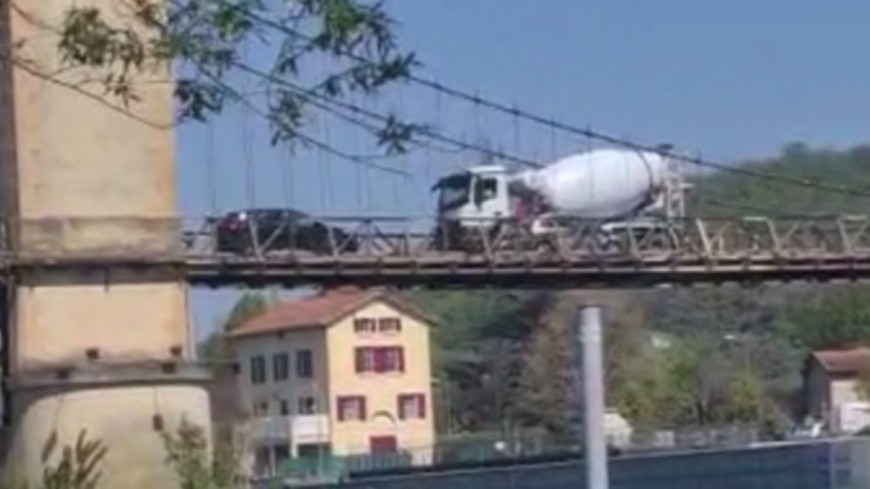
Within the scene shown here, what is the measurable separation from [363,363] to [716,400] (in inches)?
446

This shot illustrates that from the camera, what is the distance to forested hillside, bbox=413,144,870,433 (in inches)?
2849

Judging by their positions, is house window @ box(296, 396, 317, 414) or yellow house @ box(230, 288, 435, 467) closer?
yellow house @ box(230, 288, 435, 467)

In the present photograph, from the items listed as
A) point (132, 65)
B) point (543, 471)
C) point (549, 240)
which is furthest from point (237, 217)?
point (132, 65)

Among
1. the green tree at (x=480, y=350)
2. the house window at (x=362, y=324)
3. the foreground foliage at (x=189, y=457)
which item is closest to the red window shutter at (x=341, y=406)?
the house window at (x=362, y=324)

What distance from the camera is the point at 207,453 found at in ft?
79.7

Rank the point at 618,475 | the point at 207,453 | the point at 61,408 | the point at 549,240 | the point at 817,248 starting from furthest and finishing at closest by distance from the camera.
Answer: the point at 817,248 < the point at 549,240 < the point at 61,408 < the point at 207,453 < the point at 618,475

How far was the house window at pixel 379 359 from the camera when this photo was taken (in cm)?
7844

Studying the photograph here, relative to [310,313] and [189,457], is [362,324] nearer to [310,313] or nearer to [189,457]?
[310,313]

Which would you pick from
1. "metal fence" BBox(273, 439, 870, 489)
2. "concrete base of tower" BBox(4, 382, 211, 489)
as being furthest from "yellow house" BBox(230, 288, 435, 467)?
"metal fence" BBox(273, 439, 870, 489)

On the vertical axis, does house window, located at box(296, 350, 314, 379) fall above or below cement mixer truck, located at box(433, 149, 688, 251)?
below

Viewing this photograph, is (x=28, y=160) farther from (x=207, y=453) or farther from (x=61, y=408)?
(x=207, y=453)

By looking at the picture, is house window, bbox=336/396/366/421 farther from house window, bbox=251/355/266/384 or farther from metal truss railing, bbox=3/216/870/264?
metal truss railing, bbox=3/216/870/264

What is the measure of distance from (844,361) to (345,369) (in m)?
15.3

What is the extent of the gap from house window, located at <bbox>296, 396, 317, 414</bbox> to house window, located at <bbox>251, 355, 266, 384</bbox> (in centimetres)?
127
